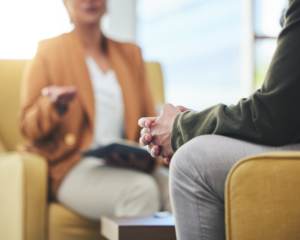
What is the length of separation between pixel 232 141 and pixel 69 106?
3.26 feet

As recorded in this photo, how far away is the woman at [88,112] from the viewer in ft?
4.29

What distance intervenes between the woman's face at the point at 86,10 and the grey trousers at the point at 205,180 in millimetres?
1137

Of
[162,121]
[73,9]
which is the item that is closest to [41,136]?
[73,9]

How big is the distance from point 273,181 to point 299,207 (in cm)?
6

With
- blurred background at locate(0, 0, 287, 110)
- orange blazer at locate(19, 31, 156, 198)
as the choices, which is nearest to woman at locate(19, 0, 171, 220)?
orange blazer at locate(19, 31, 156, 198)

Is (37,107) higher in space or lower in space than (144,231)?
higher

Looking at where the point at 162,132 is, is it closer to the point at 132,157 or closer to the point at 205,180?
the point at 205,180

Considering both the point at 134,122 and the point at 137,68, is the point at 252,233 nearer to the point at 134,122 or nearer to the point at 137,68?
the point at 134,122

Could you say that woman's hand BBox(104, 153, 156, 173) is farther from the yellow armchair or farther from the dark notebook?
the yellow armchair

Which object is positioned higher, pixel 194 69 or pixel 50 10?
pixel 50 10

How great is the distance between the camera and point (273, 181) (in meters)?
0.59

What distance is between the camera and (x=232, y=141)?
67 centimetres

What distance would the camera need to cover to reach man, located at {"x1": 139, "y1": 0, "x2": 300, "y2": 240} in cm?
64

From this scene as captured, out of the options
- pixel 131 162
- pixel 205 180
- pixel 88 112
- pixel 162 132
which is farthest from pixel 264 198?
pixel 88 112
